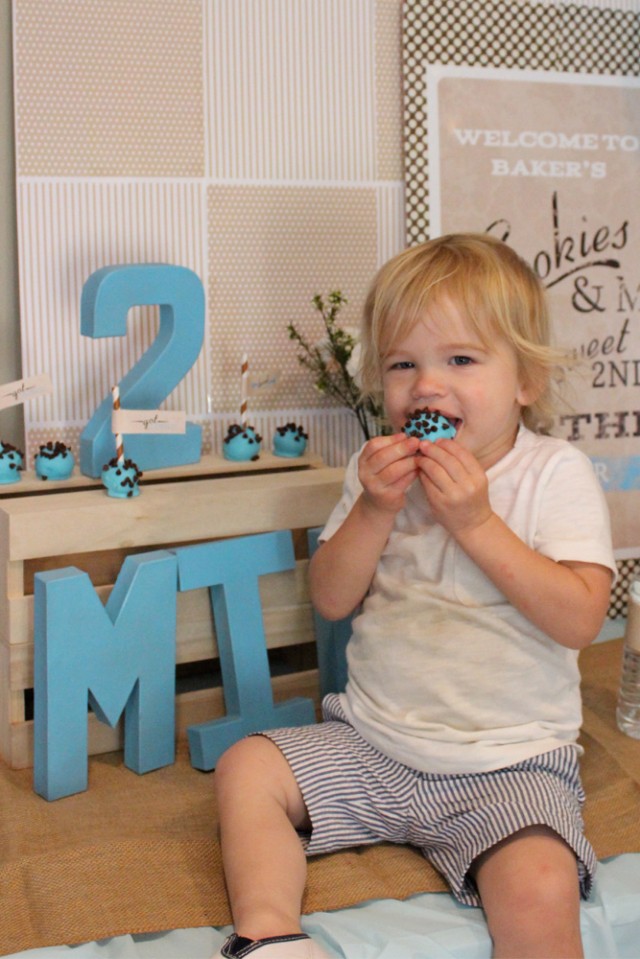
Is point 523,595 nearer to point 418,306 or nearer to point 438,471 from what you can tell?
point 438,471

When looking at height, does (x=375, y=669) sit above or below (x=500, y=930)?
above

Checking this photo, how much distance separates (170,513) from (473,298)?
1.52ft

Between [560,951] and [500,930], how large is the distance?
63 mm

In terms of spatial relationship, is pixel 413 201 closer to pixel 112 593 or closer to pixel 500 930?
pixel 112 593

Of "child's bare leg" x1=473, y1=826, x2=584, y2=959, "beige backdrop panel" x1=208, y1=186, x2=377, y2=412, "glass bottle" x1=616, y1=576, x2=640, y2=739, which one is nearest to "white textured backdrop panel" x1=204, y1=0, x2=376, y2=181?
"beige backdrop panel" x1=208, y1=186, x2=377, y2=412

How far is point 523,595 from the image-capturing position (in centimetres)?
114

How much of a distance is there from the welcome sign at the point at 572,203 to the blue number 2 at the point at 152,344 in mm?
443

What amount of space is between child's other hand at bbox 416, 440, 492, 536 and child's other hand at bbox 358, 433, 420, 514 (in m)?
0.01

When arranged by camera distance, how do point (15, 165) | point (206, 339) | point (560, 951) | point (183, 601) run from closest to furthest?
point (560, 951) → point (183, 601) → point (15, 165) → point (206, 339)

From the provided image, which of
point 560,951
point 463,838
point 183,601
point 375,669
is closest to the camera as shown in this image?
point 560,951

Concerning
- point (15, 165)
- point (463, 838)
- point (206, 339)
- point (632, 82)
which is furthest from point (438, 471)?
point (632, 82)

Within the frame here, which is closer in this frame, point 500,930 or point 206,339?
point 500,930

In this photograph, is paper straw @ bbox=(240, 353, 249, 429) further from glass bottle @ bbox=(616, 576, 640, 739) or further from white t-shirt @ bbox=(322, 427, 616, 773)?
glass bottle @ bbox=(616, 576, 640, 739)

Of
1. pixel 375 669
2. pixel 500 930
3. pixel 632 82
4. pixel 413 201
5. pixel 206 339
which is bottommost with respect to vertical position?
pixel 500 930
